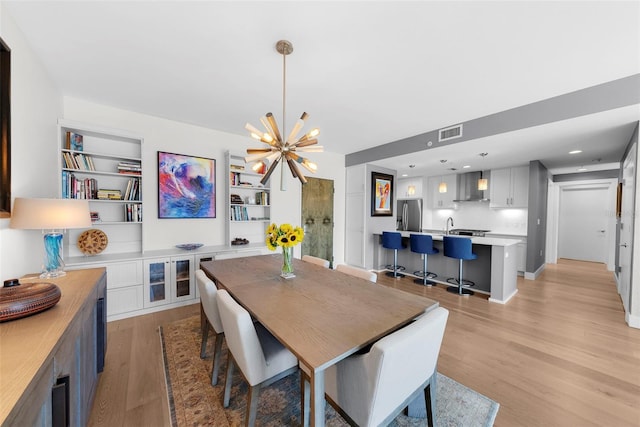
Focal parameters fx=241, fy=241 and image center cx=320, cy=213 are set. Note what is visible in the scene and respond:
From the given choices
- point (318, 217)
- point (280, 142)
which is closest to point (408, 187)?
point (318, 217)

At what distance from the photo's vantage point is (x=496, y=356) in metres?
2.24

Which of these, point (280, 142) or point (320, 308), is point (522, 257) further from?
point (280, 142)

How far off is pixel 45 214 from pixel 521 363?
12.8 feet

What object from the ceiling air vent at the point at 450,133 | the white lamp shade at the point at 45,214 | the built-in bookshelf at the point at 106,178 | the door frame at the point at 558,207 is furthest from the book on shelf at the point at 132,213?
the door frame at the point at 558,207

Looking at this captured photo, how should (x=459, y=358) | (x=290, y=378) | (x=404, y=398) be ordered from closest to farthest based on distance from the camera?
(x=404, y=398) → (x=290, y=378) → (x=459, y=358)

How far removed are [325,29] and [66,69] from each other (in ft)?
8.29

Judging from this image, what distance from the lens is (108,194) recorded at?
294cm

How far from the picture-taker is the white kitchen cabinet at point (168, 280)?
304cm

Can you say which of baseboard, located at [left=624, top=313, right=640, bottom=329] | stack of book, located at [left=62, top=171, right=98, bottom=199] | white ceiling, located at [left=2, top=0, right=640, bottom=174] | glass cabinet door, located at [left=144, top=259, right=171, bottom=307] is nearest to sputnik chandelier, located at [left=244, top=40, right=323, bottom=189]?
white ceiling, located at [left=2, top=0, right=640, bottom=174]

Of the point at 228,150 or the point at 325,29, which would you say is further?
the point at 228,150

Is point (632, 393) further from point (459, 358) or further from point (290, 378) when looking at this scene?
point (290, 378)

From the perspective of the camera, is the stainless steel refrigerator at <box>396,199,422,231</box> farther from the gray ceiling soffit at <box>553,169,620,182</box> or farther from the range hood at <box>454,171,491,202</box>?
the gray ceiling soffit at <box>553,169,620,182</box>

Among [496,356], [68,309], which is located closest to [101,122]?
[68,309]

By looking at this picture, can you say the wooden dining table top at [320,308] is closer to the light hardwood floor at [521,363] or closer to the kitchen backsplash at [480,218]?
the light hardwood floor at [521,363]
